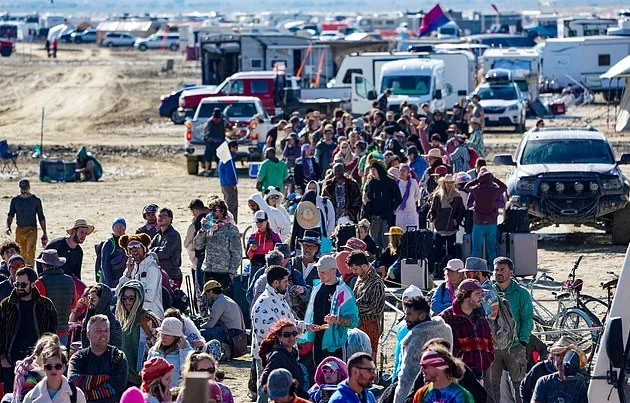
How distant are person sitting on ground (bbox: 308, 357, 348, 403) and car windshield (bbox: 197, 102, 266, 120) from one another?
2370 cm

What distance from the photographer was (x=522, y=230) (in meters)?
17.8

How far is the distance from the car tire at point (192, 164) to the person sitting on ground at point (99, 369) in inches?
903

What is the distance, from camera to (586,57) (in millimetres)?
53344

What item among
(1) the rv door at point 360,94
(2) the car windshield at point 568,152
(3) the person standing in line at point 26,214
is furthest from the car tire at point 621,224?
(1) the rv door at point 360,94

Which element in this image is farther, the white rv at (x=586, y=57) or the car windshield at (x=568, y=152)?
the white rv at (x=586, y=57)

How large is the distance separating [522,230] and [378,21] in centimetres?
10495

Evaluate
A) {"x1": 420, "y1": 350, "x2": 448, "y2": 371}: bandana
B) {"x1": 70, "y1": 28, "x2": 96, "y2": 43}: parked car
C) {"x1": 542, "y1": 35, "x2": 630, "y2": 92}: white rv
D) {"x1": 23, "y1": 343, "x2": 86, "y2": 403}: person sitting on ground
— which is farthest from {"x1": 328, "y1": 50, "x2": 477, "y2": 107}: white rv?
{"x1": 70, "y1": 28, "x2": 96, "y2": 43}: parked car

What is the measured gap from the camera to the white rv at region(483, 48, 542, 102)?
47188mm

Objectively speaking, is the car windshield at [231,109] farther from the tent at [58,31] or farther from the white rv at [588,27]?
the tent at [58,31]

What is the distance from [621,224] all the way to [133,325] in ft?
36.7

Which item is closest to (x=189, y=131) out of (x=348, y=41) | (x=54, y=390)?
(x=348, y=41)

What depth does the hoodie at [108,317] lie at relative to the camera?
10.5 m

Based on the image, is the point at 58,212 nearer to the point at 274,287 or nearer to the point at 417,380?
the point at 274,287

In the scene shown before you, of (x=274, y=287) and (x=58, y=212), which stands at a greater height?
(x=274, y=287)
